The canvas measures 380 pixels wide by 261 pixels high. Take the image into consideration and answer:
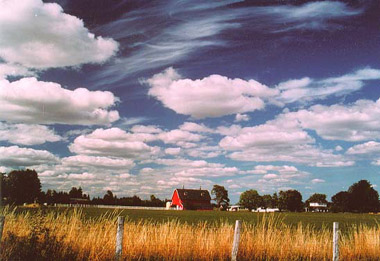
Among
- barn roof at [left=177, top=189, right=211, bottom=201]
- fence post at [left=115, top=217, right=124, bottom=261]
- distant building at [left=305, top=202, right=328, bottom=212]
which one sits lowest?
distant building at [left=305, top=202, right=328, bottom=212]

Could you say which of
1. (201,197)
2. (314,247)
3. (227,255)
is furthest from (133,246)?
(201,197)

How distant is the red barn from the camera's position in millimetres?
103569

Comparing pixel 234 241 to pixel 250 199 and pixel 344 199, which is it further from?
pixel 250 199

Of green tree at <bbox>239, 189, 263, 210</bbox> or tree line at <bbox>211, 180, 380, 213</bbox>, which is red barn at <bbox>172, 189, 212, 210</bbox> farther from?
green tree at <bbox>239, 189, 263, 210</bbox>

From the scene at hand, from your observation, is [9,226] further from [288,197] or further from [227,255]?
[288,197]

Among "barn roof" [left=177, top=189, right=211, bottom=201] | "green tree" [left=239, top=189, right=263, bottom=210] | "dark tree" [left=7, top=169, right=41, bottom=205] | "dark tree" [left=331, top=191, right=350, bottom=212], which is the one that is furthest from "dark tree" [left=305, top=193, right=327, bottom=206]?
"dark tree" [left=7, top=169, right=41, bottom=205]

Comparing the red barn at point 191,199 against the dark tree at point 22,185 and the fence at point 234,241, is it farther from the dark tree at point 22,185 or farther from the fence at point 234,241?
the fence at point 234,241

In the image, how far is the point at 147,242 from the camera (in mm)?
11734

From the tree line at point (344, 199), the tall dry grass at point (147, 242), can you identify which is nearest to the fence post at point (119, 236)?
Result: the tall dry grass at point (147, 242)

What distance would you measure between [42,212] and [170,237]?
4133mm

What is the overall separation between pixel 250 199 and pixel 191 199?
50.1 meters

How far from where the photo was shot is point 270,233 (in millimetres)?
13305

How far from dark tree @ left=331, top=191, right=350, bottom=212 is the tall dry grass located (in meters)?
116

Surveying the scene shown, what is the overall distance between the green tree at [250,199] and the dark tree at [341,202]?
99.0ft
